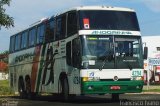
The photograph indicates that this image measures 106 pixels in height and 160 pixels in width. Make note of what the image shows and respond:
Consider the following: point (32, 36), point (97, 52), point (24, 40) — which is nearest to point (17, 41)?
point (24, 40)

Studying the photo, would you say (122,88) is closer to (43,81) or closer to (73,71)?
(73,71)

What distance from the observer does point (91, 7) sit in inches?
859

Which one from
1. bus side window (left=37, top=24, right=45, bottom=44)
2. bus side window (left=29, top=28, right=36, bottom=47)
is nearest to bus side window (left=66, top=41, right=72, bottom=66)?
bus side window (left=37, top=24, right=45, bottom=44)

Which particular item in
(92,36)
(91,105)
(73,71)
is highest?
(92,36)

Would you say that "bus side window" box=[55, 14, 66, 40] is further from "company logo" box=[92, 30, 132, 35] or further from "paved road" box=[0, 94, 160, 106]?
"paved road" box=[0, 94, 160, 106]

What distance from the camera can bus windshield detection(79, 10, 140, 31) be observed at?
69.8 ft

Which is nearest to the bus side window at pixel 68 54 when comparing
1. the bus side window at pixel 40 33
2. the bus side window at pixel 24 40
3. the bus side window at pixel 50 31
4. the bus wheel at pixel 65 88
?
the bus wheel at pixel 65 88

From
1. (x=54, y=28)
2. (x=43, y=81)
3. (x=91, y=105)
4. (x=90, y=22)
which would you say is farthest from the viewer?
(x=43, y=81)

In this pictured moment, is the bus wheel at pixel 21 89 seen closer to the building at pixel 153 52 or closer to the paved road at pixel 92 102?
Answer: the paved road at pixel 92 102

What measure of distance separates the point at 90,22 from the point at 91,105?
139 inches

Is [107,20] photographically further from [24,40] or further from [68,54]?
[24,40]

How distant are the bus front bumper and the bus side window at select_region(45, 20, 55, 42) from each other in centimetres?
431

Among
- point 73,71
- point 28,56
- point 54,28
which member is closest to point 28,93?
point 28,56

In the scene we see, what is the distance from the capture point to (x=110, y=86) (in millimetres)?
20938
